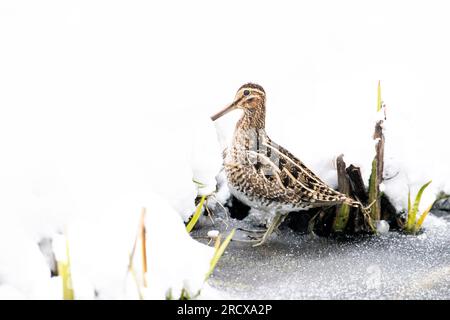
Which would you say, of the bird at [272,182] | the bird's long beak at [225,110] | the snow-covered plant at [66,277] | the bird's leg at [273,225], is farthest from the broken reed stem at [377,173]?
the snow-covered plant at [66,277]

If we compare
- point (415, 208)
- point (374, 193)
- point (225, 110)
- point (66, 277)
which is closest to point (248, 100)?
point (225, 110)

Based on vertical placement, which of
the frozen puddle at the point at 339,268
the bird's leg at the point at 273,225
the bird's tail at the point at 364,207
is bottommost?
the frozen puddle at the point at 339,268

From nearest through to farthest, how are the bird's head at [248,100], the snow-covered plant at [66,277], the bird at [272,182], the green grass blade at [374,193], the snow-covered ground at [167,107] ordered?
the snow-covered plant at [66,277] < the snow-covered ground at [167,107] < the bird at [272,182] < the green grass blade at [374,193] < the bird's head at [248,100]

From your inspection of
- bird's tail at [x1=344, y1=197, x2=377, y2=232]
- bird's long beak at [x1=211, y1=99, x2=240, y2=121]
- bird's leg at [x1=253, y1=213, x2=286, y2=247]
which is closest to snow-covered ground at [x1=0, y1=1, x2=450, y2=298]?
bird's long beak at [x1=211, y1=99, x2=240, y2=121]

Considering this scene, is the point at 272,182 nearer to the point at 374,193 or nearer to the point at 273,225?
the point at 273,225

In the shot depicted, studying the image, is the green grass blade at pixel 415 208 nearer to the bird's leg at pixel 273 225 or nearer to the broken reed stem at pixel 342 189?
the broken reed stem at pixel 342 189

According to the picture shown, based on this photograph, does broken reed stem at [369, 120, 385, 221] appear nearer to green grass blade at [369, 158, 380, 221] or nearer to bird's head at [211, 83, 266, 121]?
green grass blade at [369, 158, 380, 221]
